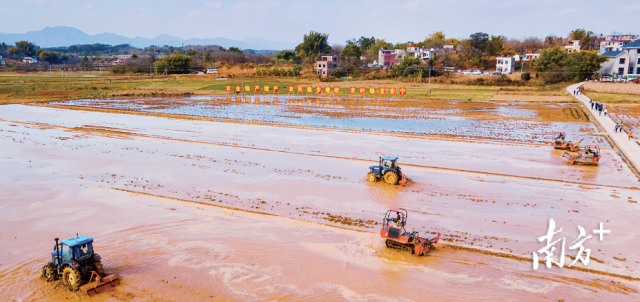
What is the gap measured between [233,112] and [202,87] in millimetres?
34753

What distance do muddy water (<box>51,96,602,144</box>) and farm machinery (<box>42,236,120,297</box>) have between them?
26737 millimetres

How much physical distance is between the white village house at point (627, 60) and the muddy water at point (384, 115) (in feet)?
120

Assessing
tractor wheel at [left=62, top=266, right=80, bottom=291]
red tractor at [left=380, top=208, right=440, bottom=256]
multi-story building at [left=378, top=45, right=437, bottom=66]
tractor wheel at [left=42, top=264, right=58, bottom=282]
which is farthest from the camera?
multi-story building at [left=378, top=45, right=437, bottom=66]

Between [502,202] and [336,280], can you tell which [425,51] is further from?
[336,280]

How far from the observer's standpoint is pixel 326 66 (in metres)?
100

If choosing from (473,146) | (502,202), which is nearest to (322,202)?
(502,202)

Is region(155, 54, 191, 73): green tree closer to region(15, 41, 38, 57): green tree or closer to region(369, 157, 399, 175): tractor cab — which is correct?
region(369, 157, 399, 175): tractor cab

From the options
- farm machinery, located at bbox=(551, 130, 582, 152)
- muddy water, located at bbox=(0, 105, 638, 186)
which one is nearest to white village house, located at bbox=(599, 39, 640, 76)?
farm machinery, located at bbox=(551, 130, 582, 152)

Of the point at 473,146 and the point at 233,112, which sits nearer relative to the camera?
the point at 473,146

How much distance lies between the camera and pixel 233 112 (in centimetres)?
4756

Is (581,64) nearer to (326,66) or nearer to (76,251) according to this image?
(326,66)

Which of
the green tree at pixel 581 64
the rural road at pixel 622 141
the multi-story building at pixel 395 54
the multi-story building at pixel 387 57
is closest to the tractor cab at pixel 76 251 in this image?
the rural road at pixel 622 141

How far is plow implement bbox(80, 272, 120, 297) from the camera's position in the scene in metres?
11.0

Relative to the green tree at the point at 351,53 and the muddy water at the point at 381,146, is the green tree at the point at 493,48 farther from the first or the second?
the muddy water at the point at 381,146
